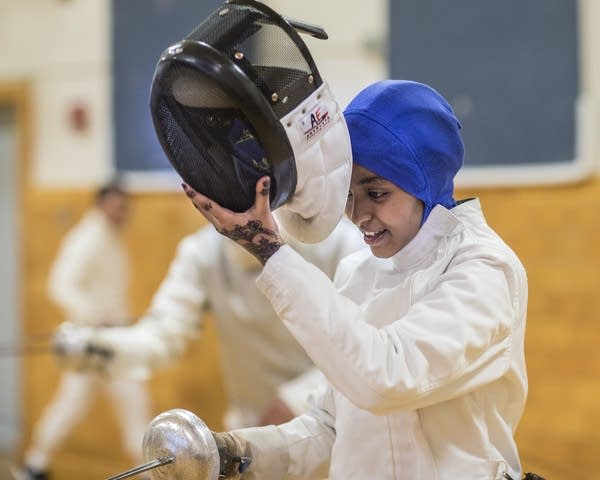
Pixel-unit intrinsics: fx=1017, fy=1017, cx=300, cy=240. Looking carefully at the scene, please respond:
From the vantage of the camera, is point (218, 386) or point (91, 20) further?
point (91, 20)

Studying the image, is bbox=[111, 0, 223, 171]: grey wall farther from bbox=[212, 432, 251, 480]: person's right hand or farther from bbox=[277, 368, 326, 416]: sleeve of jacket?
bbox=[212, 432, 251, 480]: person's right hand

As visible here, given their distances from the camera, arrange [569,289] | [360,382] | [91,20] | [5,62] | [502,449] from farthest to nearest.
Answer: [5,62] < [91,20] < [569,289] < [502,449] < [360,382]

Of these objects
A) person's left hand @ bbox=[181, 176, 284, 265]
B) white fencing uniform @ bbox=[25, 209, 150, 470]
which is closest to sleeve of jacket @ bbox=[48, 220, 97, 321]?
white fencing uniform @ bbox=[25, 209, 150, 470]

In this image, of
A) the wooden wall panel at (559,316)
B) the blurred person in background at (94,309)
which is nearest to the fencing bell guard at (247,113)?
the wooden wall panel at (559,316)

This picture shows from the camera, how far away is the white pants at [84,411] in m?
4.86

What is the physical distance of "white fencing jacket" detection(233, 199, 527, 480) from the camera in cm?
138

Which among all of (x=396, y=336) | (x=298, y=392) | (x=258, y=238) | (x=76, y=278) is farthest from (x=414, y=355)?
(x=76, y=278)

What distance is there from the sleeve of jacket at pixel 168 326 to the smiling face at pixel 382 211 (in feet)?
5.22

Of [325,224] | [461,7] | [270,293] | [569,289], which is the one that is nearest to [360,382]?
[270,293]

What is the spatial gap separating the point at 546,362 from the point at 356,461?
252cm

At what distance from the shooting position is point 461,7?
4.03 meters

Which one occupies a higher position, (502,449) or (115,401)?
(502,449)

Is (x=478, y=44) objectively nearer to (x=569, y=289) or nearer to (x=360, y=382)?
(x=569, y=289)

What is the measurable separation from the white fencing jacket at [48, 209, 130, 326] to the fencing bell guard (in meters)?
3.56
